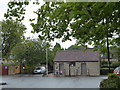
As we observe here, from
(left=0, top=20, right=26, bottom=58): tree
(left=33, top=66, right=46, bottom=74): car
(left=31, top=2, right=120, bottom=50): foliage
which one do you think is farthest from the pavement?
(left=31, top=2, right=120, bottom=50): foliage

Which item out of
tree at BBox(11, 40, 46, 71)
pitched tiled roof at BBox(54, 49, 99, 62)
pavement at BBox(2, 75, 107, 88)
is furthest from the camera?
pitched tiled roof at BBox(54, 49, 99, 62)

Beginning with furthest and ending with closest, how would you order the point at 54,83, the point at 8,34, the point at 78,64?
the point at 78,64 < the point at 8,34 < the point at 54,83

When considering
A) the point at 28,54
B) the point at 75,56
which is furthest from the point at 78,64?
the point at 28,54

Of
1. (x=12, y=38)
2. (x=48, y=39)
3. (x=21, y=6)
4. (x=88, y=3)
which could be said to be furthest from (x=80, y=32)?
(x=12, y=38)

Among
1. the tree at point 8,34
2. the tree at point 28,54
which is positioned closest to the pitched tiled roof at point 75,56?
the tree at point 28,54

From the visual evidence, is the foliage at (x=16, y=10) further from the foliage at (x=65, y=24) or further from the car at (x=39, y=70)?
the car at (x=39, y=70)

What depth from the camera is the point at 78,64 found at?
30281mm

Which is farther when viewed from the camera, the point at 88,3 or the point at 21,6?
the point at 21,6

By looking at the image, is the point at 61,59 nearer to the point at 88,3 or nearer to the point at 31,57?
the point at 31,57

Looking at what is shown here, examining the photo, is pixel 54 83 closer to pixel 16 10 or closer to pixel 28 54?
pixel 28 54

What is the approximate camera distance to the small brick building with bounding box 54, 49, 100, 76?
29938 mm

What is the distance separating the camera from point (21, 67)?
3266 cm

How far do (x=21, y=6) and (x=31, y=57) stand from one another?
25.1m

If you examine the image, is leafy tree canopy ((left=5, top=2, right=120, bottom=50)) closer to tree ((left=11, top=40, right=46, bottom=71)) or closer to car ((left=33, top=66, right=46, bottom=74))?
tree ((left=11, top=40, right=46, bottom=71))
